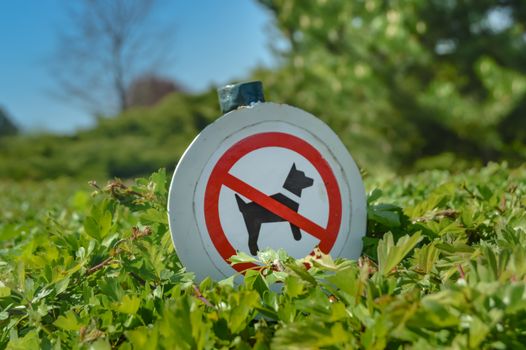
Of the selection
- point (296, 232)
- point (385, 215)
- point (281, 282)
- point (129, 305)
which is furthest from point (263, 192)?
point (129, 305)

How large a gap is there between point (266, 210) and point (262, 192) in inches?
1.9

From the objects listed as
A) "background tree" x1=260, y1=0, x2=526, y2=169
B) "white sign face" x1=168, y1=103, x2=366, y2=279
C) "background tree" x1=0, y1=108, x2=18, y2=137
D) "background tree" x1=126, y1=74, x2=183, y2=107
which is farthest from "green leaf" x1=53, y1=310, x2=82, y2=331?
"background tree" x1=126, y1=74, x2=183, y2=107

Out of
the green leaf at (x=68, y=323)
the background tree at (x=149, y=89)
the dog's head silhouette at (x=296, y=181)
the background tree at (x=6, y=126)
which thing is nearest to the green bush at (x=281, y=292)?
the green leaf at (x=68, y=323)

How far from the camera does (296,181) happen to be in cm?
160

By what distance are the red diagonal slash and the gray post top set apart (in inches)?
9.8

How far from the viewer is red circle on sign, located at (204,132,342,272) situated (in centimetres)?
151

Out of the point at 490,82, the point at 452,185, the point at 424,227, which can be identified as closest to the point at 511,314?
the point at 424,227

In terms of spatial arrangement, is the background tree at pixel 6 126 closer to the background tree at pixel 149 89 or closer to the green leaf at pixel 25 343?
the background tree at pixel 149 89

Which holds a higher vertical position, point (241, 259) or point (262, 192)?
point (262, 192)

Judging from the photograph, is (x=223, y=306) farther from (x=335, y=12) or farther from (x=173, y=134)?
(x=173, y=134)

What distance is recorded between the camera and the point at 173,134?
Result: 76.6 ft

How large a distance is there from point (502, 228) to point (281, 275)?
548 millimetres

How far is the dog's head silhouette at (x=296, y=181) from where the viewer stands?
1592 mm

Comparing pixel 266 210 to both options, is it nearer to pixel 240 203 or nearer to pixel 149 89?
pixel 240 203
